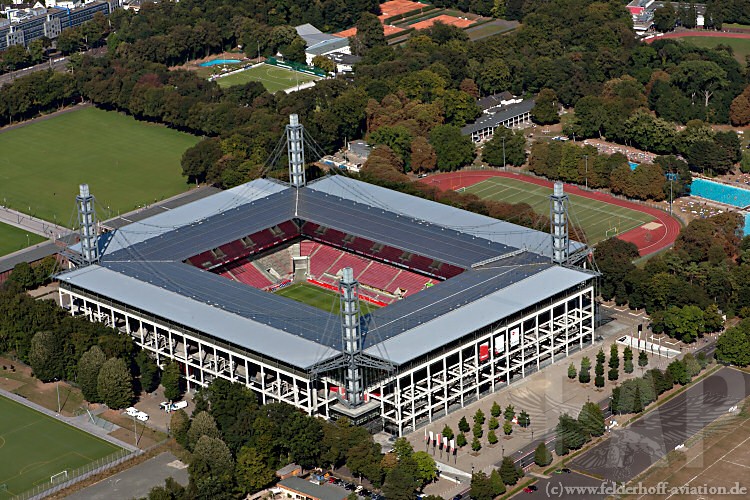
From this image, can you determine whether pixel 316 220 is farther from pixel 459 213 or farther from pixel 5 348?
pixel 5 348

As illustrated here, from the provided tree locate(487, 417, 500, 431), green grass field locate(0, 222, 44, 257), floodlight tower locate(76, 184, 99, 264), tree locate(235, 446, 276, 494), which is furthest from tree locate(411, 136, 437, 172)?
tree locate(235, 446, 276, 494)

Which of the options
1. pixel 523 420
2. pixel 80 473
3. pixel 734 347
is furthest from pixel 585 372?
pixel 80 473

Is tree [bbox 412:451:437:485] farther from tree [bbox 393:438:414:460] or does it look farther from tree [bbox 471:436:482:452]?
tree [bbox 471:436:482:452]

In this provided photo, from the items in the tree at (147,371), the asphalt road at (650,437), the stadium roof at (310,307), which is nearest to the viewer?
the asphalt road at (650,437)

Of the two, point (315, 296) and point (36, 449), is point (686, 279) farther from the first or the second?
point (36, 449)

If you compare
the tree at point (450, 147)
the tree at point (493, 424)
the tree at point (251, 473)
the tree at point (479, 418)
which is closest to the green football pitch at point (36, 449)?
the tree at point (251, 473)

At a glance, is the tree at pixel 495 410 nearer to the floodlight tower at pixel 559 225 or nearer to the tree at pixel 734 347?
the floodlight tower at pixel 559 225
